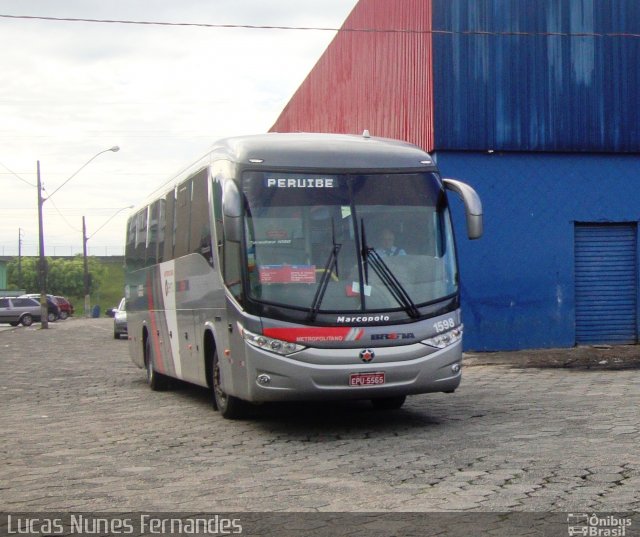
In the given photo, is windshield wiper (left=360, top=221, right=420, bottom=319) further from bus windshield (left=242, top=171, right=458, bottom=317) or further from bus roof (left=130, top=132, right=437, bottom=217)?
bus roof (left=130, top=132, right=437, bottom=217)

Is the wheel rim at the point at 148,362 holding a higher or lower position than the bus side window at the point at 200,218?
lower

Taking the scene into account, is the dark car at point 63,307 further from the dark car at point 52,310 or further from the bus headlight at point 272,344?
the bus headlight at point 272,344

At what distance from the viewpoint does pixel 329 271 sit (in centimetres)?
1042

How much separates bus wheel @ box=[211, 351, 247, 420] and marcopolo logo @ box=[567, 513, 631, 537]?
18.6 ft

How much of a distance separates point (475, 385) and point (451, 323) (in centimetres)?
449

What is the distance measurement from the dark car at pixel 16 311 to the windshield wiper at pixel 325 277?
4951 cm

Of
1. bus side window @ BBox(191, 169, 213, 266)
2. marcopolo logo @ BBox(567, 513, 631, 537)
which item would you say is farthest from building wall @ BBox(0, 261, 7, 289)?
marcopolo logo @ BBox(567, 513, 631, 537)

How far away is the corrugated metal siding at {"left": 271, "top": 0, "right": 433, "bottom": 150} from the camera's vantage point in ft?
68.7

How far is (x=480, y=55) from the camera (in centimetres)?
2055

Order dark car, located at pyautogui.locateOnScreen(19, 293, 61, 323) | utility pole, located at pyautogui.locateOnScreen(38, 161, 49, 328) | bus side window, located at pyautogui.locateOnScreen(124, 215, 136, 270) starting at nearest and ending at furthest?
bus side window, located at pyautogui.locateOnScreen(124, 215, 136, 270)
utility pole, located at pyautogui.locateOnScreen(38, 161, 49, 328)
dark car, located at pyautogui.locateOnScreen(19, 293, 61, 323)

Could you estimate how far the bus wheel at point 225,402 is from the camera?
11531 millimetres

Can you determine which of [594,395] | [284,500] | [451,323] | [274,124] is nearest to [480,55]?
[594,395]

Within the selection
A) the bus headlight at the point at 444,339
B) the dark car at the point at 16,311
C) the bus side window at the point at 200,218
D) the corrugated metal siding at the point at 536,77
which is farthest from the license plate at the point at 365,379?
the dark car at the point at 16,311

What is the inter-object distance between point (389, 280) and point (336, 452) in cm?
200
